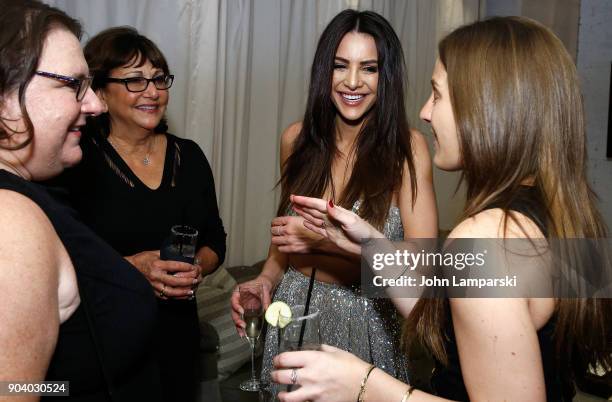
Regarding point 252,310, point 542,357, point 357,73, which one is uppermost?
point 357,73

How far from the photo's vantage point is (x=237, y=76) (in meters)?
4.00

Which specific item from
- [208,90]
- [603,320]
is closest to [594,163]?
[208,90]

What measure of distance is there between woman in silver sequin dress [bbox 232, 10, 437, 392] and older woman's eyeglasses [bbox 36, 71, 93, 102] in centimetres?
91

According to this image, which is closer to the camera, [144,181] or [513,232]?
[513,232]

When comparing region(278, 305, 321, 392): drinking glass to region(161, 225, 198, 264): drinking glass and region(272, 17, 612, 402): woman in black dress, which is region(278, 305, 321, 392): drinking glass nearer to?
region(272, 17, 612, 402): woman in black dress

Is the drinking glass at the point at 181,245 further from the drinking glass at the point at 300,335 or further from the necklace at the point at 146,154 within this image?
the drinking glass at the point at 300,335

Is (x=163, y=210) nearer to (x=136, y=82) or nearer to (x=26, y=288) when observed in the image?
(x=136, y=82)

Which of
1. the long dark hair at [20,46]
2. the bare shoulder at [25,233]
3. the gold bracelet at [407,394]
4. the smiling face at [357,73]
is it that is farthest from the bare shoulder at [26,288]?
the smiling face at [357,73]

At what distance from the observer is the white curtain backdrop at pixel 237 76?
3598mm

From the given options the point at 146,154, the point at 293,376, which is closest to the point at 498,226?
the point at 293,376

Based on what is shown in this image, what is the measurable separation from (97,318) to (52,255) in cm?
23

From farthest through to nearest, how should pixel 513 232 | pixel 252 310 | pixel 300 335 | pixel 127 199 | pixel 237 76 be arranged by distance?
pixel 237 76 → pixel 127 199 → pixel 252 310 → pixel 300 335 → pixel 513 232

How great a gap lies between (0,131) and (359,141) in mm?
1469

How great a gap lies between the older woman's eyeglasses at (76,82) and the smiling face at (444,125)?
2.60ft
